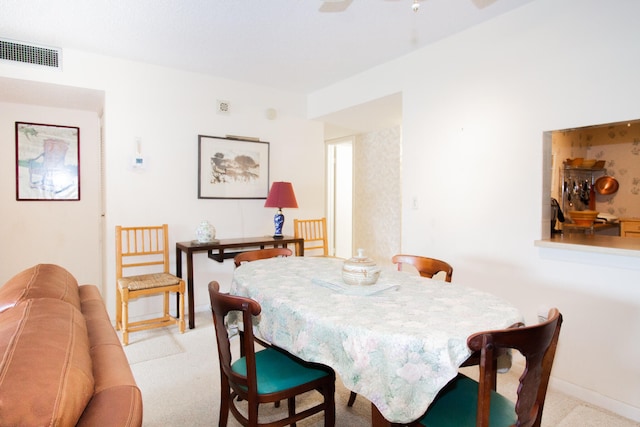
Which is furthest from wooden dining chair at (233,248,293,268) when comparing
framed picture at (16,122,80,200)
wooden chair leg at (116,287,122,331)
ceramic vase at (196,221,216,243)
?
framed picture at (16,122,80,200)

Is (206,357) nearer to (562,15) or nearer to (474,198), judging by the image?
(474,198)

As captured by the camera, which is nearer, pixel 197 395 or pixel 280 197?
pixel 197 395

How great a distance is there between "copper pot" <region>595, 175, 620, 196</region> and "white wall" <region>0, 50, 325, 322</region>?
3.86 m

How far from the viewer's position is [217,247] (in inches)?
138

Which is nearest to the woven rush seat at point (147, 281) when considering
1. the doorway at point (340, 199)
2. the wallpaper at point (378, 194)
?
the wallpaper at point (378, 194)

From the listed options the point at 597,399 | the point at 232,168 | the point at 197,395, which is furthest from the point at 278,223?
the point at 597,399

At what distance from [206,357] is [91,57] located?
2731 mm

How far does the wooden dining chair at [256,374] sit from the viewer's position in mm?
1447

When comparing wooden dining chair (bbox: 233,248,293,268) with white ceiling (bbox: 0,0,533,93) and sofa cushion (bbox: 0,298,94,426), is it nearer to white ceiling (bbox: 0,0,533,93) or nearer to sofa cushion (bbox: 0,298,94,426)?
sofa cushion (bbox: 0,298,94,426)

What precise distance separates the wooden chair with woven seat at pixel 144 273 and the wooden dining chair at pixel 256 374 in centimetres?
166

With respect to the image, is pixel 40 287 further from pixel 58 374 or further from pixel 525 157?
pixel 525 157

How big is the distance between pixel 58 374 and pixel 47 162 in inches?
162

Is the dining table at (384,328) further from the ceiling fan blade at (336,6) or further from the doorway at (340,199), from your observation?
the doorway at (340,199)

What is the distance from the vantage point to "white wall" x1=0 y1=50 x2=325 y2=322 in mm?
3428
